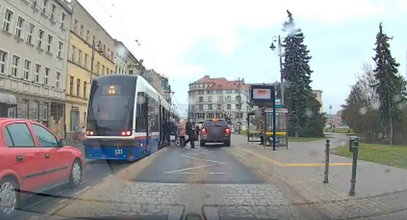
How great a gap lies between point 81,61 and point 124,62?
69.8ft

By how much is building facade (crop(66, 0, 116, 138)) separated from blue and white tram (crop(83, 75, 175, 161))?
80.5 feet

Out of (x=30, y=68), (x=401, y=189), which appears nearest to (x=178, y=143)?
(x=30, y=68)

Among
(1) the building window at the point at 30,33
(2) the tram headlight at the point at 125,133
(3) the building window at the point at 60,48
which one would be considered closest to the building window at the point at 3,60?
(1) the building window at the point at 30,33

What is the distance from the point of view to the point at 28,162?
27.4 ft

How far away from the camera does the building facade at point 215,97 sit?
123 metres

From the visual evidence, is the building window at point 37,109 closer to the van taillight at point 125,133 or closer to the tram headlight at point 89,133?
the tram headlight at point 89,133

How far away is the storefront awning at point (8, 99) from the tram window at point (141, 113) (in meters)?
16.7

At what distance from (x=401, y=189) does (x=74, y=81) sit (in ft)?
130

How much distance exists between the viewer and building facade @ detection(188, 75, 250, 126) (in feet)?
404

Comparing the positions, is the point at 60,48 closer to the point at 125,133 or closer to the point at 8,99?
the point at 8,99

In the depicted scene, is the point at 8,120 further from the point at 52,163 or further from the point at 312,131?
the point at 312,131

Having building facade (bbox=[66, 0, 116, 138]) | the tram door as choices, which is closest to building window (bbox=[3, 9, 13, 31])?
building facade (bbox=[66, 0, 116, 138])

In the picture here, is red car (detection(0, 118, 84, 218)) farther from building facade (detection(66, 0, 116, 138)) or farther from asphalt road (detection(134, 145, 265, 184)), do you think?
building facade (detection(66, 0, 116, 138))

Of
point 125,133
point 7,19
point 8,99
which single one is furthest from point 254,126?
point 7,19
